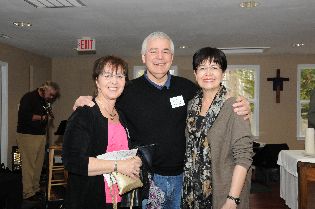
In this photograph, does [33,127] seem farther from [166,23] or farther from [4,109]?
[166,23]

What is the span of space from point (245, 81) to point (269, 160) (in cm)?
287

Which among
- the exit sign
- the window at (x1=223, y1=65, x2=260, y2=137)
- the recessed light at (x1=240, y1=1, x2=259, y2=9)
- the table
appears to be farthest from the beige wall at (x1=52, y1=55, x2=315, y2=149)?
the table

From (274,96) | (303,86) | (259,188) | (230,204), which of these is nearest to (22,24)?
(230,204)

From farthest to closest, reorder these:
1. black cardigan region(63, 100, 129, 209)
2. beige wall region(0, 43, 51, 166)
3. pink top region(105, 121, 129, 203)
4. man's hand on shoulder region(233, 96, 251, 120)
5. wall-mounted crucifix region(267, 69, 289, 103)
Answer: wall-mounted crucifix region(267, 69, 289, 103) < beige wall region(0, 43, 51, 166) < man's hand on shoulder region(233, 96, 251, 120) < pink top region(105, 121, 129, 203) < black cardigan region(63, 100, 129, 209)

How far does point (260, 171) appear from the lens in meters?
8.14

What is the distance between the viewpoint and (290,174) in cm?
390

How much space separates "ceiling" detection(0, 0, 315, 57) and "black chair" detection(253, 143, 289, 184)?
200 cm

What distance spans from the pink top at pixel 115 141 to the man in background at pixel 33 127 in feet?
14.5

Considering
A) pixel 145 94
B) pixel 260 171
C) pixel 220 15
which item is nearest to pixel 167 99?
pixel 145 94

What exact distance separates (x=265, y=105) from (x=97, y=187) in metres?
8.13

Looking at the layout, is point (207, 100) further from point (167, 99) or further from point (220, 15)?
point (220, 15)

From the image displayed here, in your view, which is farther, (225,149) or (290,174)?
(290,174)

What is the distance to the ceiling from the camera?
464 cm

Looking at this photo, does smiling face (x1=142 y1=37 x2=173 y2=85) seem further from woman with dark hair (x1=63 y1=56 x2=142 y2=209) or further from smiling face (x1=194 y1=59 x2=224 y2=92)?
woman with dark hair (x1=63 y1=56 x2=142 y2=209)
